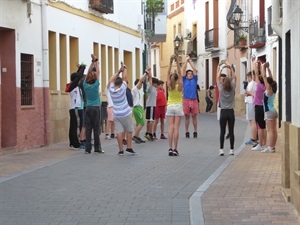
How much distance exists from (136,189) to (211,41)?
36644mm

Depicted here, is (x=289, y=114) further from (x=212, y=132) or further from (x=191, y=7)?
(x=191, y=7)

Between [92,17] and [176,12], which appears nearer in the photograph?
[92,17]

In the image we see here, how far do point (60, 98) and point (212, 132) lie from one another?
18.6 ft

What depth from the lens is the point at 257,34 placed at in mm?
33969

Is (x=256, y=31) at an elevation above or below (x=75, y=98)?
above

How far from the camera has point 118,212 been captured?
9227mm

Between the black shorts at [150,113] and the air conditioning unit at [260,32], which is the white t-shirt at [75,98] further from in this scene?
the air conditioning unit at [260,32]

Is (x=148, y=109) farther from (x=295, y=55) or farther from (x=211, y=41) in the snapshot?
(x=211, y=41)

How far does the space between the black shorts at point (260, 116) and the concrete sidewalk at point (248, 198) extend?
252 centimetres

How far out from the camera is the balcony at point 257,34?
109ft

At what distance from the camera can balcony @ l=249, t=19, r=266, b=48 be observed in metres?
33.2

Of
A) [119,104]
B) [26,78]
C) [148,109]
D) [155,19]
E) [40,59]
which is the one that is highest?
[155,19]

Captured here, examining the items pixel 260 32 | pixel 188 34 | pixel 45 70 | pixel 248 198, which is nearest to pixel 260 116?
pixel 45 70

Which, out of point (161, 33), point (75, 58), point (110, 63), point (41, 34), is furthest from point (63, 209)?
point (161, 33)
